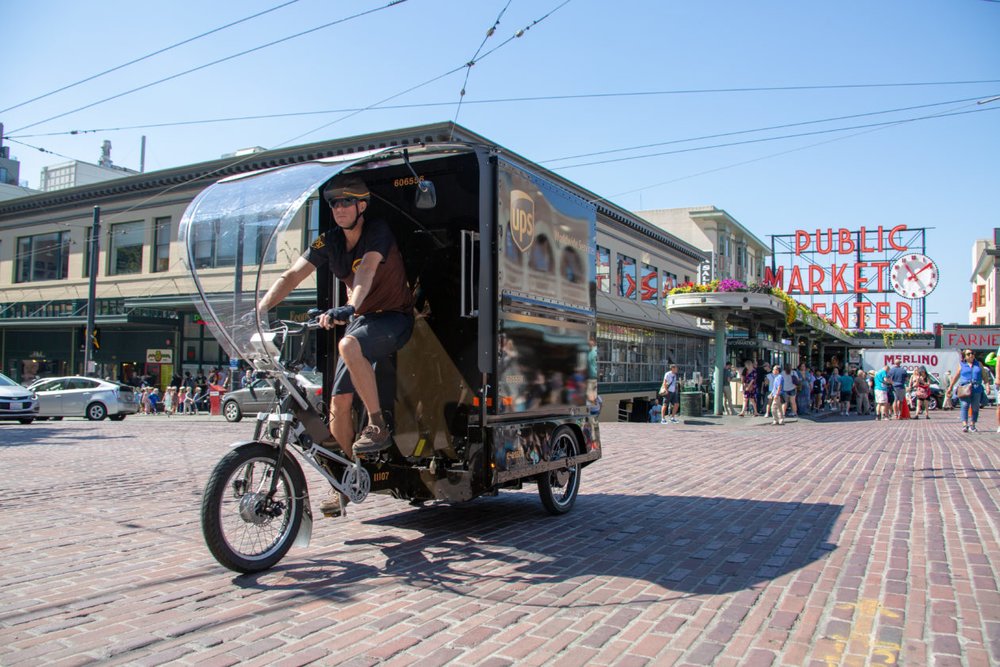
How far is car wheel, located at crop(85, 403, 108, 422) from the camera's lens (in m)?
23.6

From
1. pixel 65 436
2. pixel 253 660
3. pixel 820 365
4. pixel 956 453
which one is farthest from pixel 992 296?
pixel 253 660

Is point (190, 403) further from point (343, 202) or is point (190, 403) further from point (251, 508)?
point (251, 508)

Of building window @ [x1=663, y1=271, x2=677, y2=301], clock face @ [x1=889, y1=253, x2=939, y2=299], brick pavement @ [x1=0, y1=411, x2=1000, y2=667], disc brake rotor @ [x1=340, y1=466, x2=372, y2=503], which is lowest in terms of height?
brick pavement @ [x1=0, y1=411, x2=1000, y2=667]

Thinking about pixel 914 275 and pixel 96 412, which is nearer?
pixel 96 412

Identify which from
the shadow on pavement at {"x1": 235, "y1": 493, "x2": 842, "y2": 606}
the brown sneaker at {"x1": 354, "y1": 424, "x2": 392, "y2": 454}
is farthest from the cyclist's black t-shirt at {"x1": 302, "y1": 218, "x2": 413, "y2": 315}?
the shadow on pavement at {"x1": 235, "y1": 493, "x2": 842, "y2": 606}

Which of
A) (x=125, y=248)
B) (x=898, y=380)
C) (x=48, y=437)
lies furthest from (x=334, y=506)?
(x=125, y=248)

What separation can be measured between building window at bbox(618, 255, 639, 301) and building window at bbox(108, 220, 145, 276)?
21.1m

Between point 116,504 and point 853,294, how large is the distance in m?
53.6

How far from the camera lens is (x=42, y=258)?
37188 millimetres

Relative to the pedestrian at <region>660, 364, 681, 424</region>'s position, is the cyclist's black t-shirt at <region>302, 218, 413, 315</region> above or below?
above

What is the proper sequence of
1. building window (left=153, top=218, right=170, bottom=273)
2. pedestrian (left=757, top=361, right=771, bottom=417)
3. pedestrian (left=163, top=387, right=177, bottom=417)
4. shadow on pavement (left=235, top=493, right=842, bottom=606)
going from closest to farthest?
shadow on pavement (left=235, top=493, right=842, bottom=606) < pedestrian (left=757, top=361, right=771, bottom=417) < pedestrian (left=163, top=387, right=177, bottom=417) < building window (left=153, top=218, right=170, bottom=273)

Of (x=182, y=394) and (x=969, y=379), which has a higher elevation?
(x=969, y=379)

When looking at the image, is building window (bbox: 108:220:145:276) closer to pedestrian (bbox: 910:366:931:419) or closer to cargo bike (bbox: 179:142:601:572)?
pedestrian (bbox: 910:366:931:419)

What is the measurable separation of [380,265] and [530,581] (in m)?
2.29
